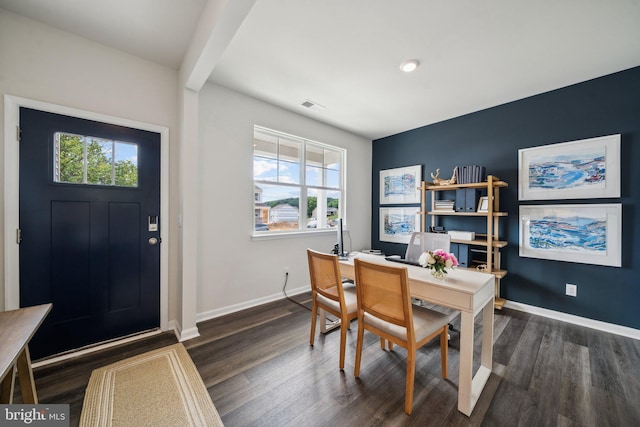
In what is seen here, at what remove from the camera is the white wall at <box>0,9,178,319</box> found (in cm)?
171

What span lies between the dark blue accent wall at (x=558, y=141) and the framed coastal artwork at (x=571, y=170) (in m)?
0.07

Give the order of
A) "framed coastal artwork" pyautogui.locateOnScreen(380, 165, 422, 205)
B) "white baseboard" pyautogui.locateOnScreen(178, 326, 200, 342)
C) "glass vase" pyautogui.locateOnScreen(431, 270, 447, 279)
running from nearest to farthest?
"glass vase" pyautogui.locateOnScreen(431, 270, 447, 279), "white baseboard" pyautogui.locateOnScreen(178, 326, 200, 342), "framed coastal artwork" pyautogui.locateOnScreen(380, 165, 422, 205)

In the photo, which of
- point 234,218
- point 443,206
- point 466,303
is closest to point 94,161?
point 234,218

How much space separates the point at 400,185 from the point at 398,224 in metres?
0.72

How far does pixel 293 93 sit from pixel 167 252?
2.32 meters

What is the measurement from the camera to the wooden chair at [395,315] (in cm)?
141

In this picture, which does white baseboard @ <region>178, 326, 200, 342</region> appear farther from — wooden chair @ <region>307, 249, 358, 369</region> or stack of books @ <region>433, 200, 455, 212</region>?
stack of books @ <region>433, 200, 455, 212</region>

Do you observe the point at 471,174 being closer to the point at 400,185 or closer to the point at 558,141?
the point at 558,141

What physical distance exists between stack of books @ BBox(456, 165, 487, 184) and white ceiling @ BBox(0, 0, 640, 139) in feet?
2.95

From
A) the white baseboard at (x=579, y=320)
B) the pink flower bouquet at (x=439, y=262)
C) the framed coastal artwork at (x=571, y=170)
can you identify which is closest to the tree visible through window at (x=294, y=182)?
the pink flower bouquet at (x=439, y=262)

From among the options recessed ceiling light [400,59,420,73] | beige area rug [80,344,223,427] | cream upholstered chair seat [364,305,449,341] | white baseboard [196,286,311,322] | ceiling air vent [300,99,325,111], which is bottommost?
beige area rug [80,344,223,427]

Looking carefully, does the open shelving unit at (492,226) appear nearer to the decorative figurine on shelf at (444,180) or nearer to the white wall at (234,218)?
the decorative figurine on shelf at (444,180)

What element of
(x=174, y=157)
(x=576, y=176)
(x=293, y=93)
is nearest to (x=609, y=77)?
(x=576, y=176)

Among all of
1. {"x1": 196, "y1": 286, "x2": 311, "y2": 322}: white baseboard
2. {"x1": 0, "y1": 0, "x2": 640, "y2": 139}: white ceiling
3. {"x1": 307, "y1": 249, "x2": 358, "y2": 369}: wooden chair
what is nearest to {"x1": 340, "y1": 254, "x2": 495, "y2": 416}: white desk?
{"x1": 307, "y1": 249, "x2": 358, "y2": 369}: wooden chair
